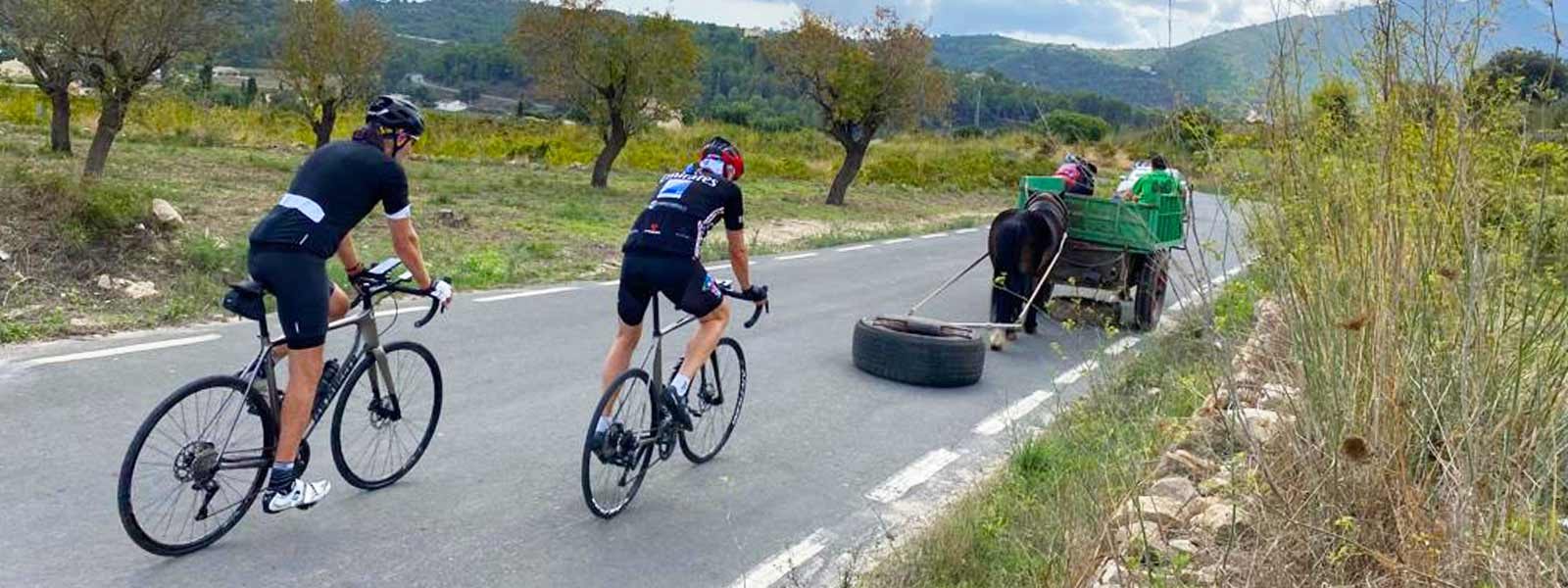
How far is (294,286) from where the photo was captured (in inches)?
190

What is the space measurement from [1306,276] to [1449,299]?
0.48 metres

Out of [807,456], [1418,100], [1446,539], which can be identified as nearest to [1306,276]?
[1418,100]

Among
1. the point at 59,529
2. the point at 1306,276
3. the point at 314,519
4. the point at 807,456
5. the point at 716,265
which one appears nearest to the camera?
the point at 1306,276

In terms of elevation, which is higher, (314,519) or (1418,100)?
(1418,100)

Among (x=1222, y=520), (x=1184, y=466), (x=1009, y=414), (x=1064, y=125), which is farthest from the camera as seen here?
(x=1009, y=414)

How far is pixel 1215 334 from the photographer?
4.36 m

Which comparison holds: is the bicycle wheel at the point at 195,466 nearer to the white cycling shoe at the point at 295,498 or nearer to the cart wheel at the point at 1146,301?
the white cycling shoe at the point at 295,498

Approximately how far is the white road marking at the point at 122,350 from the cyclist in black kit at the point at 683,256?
3.78 meters

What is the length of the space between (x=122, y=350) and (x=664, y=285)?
424cm

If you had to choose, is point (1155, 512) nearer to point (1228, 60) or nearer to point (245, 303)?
point (1228, 60)

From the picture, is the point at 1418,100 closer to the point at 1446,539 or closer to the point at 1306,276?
the point at 1306,276

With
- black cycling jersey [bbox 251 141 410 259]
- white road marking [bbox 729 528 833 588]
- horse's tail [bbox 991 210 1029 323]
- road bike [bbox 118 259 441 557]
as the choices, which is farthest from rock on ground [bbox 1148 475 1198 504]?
horse's tail [bbox 991 210 1029 323]

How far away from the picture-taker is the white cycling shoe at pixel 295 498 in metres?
4.96

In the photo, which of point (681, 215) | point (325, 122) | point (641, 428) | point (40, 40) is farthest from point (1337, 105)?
point (325, 122)
